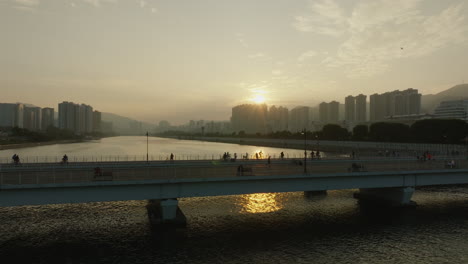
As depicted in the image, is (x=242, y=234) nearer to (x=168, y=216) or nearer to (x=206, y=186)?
(x=206, y=186)

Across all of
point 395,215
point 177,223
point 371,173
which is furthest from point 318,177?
point 177,223

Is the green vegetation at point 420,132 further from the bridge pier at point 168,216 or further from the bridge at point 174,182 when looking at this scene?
the bridge pier at point 168,216

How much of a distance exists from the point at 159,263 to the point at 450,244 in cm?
2333

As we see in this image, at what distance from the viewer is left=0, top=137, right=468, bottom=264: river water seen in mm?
21750

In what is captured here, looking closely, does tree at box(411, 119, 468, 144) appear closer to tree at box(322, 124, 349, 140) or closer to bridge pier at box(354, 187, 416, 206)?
tree at box(322, 124, 349, 140)

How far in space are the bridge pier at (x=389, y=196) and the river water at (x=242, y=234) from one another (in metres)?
1.39

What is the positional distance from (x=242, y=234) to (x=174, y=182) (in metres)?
7.59

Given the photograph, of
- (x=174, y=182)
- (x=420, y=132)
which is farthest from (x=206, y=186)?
(x=420, y=132)

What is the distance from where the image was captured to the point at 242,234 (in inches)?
1041

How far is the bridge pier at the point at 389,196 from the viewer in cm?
3447

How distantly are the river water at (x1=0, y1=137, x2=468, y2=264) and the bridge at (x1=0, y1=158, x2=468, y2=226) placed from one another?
3275 millimetres

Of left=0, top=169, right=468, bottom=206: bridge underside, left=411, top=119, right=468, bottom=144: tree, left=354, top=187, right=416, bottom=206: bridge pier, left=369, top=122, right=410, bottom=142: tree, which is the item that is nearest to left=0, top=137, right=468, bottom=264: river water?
left=354, top=187, right=416, bottom=206: bridge pier

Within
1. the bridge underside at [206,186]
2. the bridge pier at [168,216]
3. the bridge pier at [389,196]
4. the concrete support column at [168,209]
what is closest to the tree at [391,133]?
the bridge underside at [206,186]

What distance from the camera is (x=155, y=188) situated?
2586 cm
